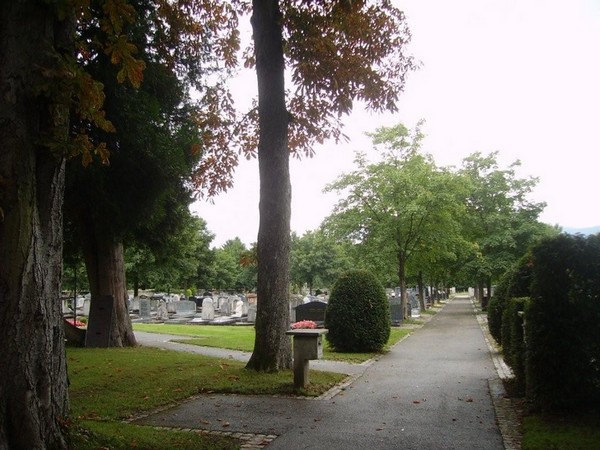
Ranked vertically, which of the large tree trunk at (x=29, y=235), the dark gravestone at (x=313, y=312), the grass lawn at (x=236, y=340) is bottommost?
the grass lawn at (x=236, y=340)

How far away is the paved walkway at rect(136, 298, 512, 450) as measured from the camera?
5957 millimetres

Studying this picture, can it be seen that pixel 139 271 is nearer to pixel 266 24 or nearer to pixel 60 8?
pixel 266 24

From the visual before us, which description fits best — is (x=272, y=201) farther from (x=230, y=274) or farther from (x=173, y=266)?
(x=230, y=274)

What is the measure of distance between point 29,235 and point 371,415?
505 cm

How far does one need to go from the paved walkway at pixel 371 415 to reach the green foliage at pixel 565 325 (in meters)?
0.91

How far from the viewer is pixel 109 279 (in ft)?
51.5

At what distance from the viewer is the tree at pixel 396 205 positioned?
28141 millimetres

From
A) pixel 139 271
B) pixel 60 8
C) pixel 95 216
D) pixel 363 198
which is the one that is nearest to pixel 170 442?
pixel 60 8

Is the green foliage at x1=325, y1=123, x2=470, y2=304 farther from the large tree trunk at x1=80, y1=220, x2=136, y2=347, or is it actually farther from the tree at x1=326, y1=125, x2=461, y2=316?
the large tree trunk at x1=80, y1=220, x2=136, y2=347

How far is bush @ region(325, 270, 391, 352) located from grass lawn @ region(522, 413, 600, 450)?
8553mm

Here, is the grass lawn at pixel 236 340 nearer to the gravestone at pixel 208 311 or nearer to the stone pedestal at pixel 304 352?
the stone pedestal at pixel 304 352

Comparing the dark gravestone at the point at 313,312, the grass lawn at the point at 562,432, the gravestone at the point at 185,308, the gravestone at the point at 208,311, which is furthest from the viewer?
the gravestone at the point at 185,308

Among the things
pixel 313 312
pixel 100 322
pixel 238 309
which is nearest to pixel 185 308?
pixel 238 309

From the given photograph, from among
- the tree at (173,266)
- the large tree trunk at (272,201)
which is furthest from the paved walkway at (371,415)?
the tree at (173,266)
